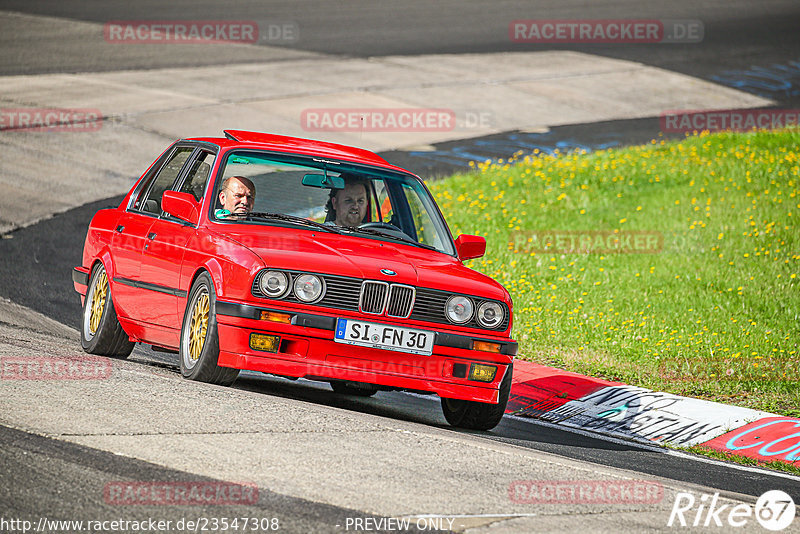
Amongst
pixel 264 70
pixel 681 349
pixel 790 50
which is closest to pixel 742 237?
pixel 681 349

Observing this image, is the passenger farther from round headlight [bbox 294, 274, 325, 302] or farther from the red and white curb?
the red and white curb

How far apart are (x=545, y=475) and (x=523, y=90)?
21488mm

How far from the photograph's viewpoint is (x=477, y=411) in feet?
26.2

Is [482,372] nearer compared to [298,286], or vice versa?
[298,286]

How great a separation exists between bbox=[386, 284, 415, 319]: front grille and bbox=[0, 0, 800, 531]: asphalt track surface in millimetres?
1200

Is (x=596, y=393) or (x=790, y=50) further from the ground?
(x=790, y=50)

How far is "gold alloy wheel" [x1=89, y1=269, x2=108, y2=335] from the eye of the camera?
8.95 meters

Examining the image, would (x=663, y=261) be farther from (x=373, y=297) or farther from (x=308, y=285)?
(x=308, y=285)

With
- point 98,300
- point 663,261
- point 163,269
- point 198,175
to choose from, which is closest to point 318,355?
point 163,269

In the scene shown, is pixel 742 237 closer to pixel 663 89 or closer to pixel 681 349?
pixel 681 349

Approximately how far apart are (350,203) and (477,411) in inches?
69.9

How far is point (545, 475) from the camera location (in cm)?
593

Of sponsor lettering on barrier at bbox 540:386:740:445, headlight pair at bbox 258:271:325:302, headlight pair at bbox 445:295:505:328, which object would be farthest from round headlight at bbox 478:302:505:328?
sponsor lettering on barrier at bbox 540:386:740:445

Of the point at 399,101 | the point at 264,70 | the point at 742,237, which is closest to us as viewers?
the point at 742,237
